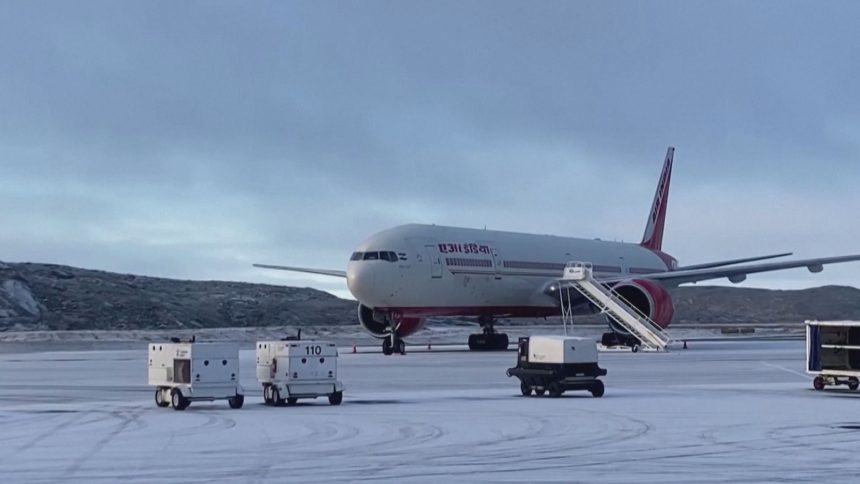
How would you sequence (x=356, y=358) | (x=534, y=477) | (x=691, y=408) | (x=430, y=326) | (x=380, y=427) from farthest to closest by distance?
1. (x=430, y=326)
2. (x=356, y=358)
3. (x=691, y=408)
4. (x=380, y=427)
5. (x=534, y=477)

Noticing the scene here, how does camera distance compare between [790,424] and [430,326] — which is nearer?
[790,424]

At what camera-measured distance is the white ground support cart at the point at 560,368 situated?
19.9 metres

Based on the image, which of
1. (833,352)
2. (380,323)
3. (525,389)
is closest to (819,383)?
(833,352)

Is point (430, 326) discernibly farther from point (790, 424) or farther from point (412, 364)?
point (790, 424)

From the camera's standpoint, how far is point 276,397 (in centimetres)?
1827

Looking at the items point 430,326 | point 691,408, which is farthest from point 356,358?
point 430,326

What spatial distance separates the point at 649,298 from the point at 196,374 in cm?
2688

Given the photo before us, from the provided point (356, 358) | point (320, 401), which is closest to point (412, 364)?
point (356, 358)

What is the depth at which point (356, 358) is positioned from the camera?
3612 cm

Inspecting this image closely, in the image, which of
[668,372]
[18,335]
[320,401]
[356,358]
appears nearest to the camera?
[320,401]

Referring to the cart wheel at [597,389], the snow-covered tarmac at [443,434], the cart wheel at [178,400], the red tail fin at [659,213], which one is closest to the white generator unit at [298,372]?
the snow-covered tarmac at [443,434]

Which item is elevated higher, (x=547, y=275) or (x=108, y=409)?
(x=547, y=275)

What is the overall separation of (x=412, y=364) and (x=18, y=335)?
107ft

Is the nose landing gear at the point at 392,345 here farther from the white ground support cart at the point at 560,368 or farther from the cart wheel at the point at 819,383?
the cart wheel at the point at 819,383
